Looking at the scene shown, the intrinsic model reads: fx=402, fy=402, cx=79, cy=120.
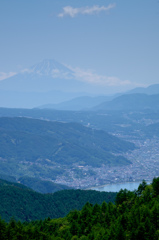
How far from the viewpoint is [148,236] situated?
36.5m

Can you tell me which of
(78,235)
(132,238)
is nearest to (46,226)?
(78,235)

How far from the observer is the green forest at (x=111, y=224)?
37156 millimetres

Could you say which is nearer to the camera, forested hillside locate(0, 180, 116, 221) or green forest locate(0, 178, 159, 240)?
green forest locate(0, 178, 159, 240)

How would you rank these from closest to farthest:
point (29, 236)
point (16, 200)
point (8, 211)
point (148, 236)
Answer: point (148, 236)
point (29, 236)
point (8, 211)
point (16, 200)

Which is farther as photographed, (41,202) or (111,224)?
(41,202)

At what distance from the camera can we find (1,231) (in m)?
38.6

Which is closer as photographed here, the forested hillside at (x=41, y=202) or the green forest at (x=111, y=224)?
the green forest at (x=111, y=224)

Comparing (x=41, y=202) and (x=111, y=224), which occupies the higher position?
(x=111, y=224)

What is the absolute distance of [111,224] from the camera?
4134 centimetres

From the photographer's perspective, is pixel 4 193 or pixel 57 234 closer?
pixel 57 234

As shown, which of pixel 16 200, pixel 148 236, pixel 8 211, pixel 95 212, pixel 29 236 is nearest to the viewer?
pixel 148 236

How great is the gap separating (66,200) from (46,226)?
65.7 m

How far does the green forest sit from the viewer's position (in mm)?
37156

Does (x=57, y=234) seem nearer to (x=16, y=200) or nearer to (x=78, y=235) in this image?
(x=78, y=235)
